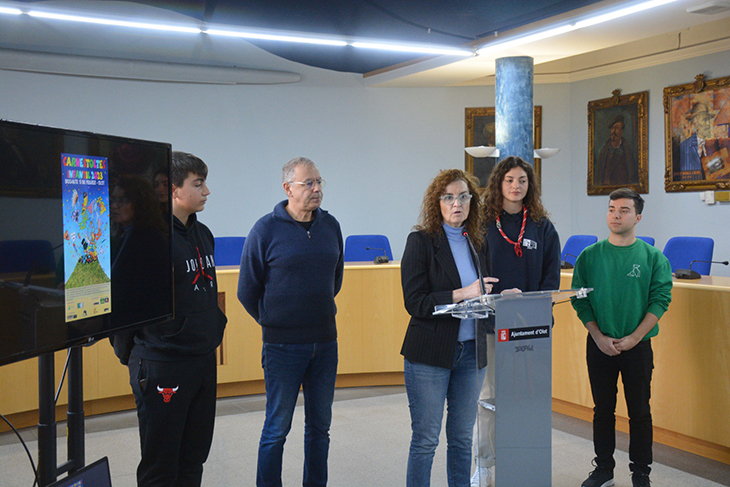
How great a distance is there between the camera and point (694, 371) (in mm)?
3557

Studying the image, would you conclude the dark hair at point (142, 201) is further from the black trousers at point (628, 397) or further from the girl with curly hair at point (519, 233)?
the black trousers at point (628, 397)

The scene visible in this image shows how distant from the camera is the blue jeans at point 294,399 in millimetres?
2686

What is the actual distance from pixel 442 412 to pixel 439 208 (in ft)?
2.78

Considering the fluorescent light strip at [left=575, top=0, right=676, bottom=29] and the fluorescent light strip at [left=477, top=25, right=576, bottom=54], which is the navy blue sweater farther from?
the fluorescent light strip at [left=477, top=25, right=576, bottom=54]

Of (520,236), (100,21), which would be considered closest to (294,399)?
(520,236)

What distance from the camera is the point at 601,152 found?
8.51 metres

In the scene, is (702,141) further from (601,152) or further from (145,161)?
(145,161)

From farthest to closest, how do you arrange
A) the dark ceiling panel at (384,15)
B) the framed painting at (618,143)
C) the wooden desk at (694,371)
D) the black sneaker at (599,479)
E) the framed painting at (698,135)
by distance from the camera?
the framed painting at (618,143)
the framed painting at (698,135)
the dark ceiling panel at (384,15)
the wooden desk at (694,371)
the black sneaker at (599,479)

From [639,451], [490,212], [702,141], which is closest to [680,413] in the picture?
[639,451]

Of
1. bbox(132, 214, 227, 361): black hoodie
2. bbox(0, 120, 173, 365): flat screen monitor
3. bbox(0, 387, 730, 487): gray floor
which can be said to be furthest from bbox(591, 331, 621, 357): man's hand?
bbox(0, 120, 173, 365): flat screen monitor

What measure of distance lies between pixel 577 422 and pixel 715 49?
5172mm

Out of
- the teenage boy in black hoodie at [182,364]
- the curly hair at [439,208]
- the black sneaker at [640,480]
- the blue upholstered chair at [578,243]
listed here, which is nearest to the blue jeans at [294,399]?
the teenage boy in black hoodie at [182,364]

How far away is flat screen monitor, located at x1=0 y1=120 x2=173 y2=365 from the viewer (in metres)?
1.27

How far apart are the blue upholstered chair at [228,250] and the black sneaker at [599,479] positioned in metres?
4.43
